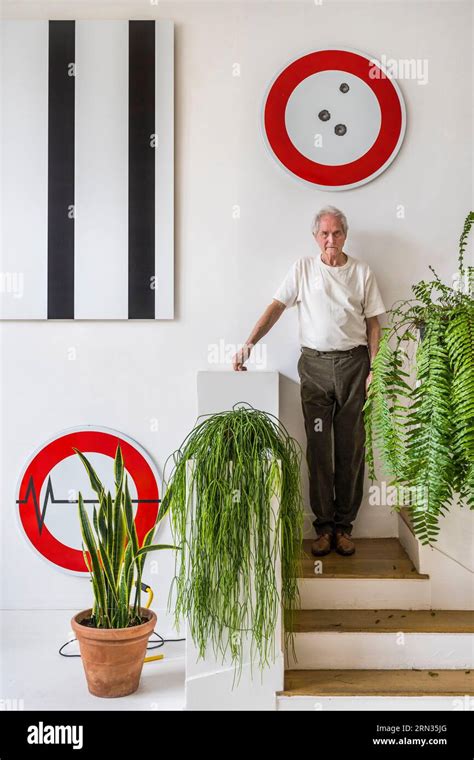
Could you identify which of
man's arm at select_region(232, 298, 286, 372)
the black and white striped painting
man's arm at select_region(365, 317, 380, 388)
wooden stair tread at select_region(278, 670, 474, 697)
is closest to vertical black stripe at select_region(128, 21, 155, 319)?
the black and white striped painting

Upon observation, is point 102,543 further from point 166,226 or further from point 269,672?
point 166,226

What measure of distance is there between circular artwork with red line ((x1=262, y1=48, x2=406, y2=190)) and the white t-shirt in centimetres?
44

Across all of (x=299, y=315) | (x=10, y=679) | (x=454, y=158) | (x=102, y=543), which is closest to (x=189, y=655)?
(x=102, y=543)

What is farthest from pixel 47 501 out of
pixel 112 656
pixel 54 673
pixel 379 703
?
pixel 379 703

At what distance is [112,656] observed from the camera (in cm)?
247

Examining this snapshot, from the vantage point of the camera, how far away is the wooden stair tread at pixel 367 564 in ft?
8.98

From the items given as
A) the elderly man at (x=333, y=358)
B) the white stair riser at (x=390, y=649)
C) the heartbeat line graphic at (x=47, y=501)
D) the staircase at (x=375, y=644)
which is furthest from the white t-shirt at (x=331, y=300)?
the white stair riser at (x=390, y=649)

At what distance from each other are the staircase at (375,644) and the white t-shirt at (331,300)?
960mm

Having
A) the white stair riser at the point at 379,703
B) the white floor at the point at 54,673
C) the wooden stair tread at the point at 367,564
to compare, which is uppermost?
the wooden stair tread at the point at 367,564

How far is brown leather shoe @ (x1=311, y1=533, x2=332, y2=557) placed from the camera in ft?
9.70

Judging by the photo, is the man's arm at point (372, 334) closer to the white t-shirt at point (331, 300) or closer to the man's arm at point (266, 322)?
the white t-shirt at point (331, 300)

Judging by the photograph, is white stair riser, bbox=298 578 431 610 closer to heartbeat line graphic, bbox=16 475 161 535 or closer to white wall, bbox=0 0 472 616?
white wall, bbox=0 0 472 616

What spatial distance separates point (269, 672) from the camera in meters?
2.33
